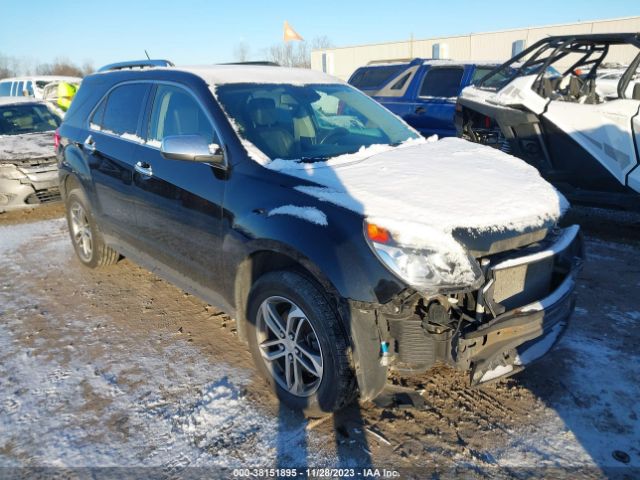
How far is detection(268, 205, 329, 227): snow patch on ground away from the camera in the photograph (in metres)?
2.47

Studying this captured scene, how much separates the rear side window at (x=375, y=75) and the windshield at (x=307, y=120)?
18.4 ft

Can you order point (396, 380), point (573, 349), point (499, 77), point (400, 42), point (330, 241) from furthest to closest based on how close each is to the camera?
point (400, 42)
point (499, 77)
point (573, 349)
point (396, 380)
point (330, 241)

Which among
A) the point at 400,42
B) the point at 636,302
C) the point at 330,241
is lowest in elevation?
the point at 636,302

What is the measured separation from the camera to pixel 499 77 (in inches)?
330

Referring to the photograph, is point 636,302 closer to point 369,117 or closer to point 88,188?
point 369,117

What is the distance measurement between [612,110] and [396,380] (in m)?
3.91

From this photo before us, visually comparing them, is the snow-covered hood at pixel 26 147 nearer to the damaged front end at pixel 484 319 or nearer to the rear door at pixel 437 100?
the rear door at pixel 437 100

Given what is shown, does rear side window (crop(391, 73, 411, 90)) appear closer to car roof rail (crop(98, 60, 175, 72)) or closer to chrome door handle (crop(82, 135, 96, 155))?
car roof rail (crop(98, 60, 175, 72))

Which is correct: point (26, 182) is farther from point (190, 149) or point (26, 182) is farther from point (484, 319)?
point (484, 319)

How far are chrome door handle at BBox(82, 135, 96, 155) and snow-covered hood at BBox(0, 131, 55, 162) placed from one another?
328cm

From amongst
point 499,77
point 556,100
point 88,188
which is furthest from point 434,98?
point 88,188

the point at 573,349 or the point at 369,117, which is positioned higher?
the point at 369,117

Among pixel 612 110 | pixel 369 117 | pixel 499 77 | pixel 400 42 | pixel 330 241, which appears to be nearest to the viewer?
pixel 330 241

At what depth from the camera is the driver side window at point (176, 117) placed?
3.28m
